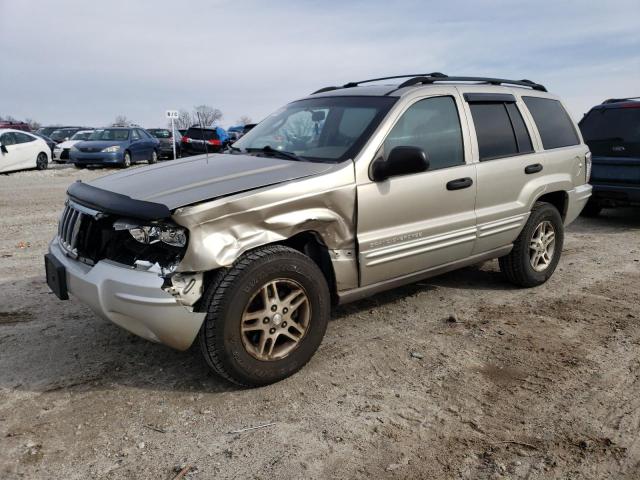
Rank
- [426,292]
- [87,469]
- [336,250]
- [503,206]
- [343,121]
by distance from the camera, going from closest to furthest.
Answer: [87,469] → [336,250] → [343,121] → [503,206] → [426,292]

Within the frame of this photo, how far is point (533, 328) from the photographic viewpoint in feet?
13.6

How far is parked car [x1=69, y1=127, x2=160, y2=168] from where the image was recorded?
56.0 ft

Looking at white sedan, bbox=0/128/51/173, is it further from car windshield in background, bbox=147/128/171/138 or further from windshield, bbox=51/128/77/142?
windshield, bbox=51/128/77/142

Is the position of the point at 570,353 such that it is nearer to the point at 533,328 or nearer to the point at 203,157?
the point at 533,328

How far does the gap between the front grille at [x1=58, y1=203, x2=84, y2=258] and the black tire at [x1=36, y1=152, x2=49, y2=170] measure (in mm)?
15927

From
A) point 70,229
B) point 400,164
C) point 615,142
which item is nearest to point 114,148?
point 615,142


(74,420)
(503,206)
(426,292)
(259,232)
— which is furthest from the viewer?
(426,292)

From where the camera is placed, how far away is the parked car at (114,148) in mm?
17062

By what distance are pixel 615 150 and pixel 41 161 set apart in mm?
16690

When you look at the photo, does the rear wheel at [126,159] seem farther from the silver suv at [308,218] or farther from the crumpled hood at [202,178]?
the crumpled hood at [202,178]

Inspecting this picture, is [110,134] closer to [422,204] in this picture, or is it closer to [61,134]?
[61,134]

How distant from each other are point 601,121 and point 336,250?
22.0 feet

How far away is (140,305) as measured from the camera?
2857mm

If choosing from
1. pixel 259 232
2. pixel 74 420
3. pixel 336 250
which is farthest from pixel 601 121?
pixel 74 420
